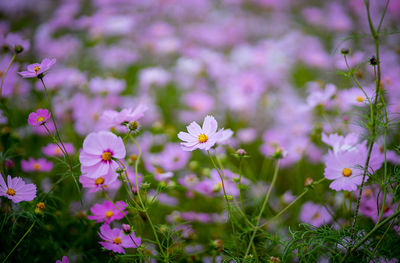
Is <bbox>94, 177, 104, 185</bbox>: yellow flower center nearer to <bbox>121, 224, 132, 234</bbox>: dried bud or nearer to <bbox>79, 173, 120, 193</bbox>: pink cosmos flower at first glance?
<bbox>79, 173, 120, 193</bbox>: pink cosmos flower

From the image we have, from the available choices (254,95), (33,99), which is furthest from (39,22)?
(254,95)

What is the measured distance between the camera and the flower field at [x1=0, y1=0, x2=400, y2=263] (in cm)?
64

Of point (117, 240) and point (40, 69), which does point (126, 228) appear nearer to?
point (117, 240)

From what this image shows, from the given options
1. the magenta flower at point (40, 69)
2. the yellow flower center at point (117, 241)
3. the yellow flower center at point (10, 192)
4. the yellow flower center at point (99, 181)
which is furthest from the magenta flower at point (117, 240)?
the magenta flower at point (40, 69)

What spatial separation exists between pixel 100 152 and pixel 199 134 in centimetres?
24

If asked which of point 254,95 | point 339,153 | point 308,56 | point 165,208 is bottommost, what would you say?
point 165,208

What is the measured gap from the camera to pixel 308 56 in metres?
1.81

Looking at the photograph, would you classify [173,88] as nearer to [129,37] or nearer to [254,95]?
[129,37]

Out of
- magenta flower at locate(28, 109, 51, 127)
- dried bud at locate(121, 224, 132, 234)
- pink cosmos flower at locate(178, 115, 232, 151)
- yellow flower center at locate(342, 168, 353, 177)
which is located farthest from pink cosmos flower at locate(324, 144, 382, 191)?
magenta flower at locate(28, 109, 51, 127)

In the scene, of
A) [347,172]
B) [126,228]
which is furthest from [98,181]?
[347,172]

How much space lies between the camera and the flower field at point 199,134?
64cm

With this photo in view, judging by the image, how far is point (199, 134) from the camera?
666 millimetres

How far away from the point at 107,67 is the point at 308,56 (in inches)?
53.0

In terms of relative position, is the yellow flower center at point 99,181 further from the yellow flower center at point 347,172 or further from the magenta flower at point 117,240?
the yellow flower center at point 347,172
